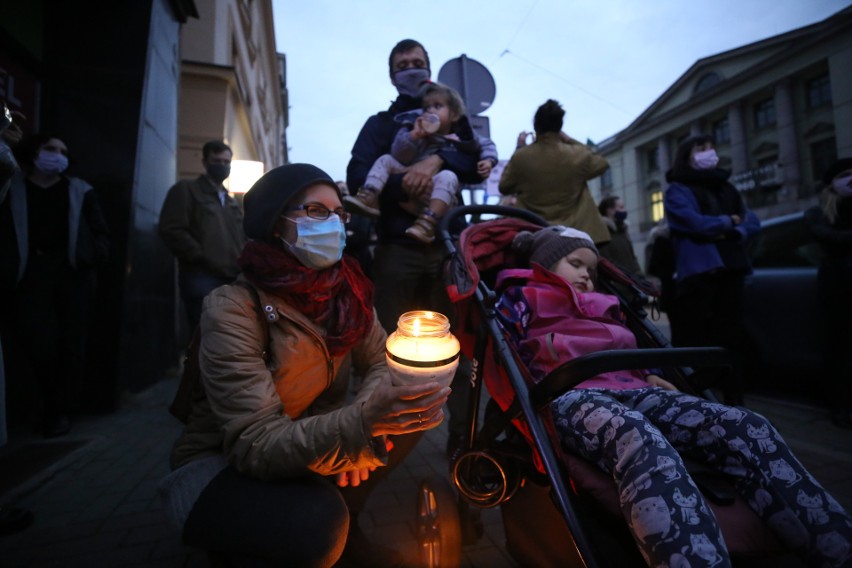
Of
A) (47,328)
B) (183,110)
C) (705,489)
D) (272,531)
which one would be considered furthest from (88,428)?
(183,110)

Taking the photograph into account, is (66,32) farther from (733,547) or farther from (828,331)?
(828,331)

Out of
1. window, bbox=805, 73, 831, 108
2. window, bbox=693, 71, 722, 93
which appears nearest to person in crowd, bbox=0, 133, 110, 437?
window, bbox=805, 73, 831, 108

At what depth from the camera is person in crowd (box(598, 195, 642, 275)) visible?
15.8 feet

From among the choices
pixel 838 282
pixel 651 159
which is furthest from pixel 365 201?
pixel 651 159

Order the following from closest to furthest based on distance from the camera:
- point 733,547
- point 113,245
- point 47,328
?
point 733,547
point 47,328
point 113,245

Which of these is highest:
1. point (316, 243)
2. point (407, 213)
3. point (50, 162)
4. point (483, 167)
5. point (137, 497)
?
point (50, 162)

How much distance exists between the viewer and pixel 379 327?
74.0 inches

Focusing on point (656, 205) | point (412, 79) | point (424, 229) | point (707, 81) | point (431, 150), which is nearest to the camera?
point (424, 229)

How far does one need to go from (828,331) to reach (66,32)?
7193 mm

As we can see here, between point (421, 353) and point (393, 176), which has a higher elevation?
point (393, 176)

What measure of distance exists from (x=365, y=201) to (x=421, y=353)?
1879 mm

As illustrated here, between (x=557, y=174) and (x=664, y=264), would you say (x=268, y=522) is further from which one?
(x=664, y=264)

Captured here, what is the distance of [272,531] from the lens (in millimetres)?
1260

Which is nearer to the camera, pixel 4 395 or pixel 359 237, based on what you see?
pixel 4 395
